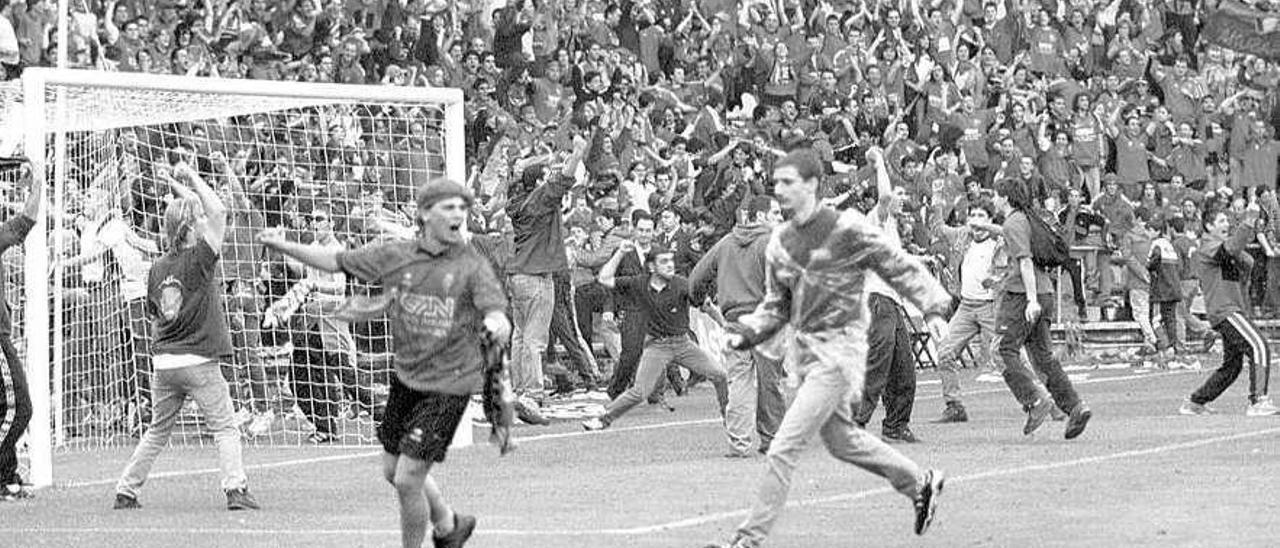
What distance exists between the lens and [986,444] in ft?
57.7

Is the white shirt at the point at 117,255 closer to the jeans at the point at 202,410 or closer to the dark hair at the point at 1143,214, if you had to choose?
the jeans at the point at 202,410

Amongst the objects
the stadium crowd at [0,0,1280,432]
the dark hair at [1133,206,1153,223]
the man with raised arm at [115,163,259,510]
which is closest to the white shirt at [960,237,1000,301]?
the stadium crowd at [0,0,1280,432]

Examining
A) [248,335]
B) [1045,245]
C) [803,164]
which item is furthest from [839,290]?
[248,335]

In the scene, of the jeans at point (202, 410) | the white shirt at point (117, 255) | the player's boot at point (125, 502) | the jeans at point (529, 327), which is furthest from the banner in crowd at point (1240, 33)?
the white shirt at point (117, 255)

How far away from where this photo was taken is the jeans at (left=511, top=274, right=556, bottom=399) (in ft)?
68.8

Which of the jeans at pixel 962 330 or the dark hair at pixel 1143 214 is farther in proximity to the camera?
the dark hair at pixel 1143 214

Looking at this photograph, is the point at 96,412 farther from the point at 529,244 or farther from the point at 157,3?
the point at 157,3

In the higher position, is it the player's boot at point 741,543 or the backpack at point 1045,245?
the player's boot at point 741,543

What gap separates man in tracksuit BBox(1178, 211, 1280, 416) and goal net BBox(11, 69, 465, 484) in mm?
6040

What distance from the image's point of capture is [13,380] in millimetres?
14742

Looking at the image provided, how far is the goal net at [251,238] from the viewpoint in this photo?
19.0 meters

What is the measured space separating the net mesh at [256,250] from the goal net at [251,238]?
0.06 ft

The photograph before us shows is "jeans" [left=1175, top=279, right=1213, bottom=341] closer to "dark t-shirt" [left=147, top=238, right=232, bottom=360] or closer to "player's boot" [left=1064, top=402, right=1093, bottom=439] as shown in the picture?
"player's boot" [left=1064, top=402, right=1093, bottom=439]

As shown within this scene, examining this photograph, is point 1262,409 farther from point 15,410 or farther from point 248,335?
point 15,410
